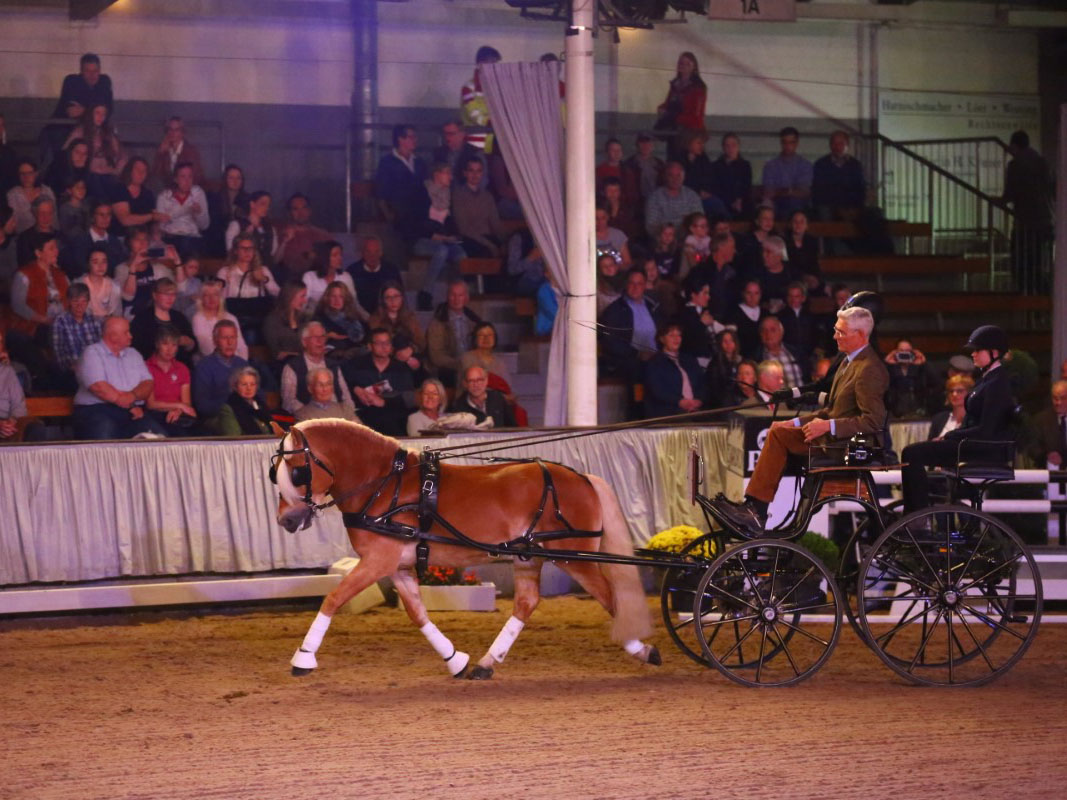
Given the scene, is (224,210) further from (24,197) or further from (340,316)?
(340,316)

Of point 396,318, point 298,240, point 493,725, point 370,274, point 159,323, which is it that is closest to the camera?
point 493,725

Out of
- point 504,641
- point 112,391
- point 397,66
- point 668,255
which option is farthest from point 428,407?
point 397,66

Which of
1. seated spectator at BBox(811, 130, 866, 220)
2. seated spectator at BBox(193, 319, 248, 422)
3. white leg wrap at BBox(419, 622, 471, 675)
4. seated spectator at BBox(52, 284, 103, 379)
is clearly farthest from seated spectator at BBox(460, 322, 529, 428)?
seated spectator at BBox(811, 130, 866, 220)

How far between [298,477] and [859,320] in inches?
121

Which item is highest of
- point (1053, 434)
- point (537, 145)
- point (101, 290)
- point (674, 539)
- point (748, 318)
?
point (537, 145)

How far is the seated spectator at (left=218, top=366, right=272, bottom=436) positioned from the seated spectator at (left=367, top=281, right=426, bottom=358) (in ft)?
5.99

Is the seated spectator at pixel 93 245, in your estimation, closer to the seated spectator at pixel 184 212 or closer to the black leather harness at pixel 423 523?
the seated spectator at pixel 184 212

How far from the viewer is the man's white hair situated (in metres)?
8.03

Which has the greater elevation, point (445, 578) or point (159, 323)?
point (159, 323)

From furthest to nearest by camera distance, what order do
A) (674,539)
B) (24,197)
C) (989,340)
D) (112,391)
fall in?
(24,197), (112,391), (674,539), (989,340)

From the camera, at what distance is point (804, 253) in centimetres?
1565

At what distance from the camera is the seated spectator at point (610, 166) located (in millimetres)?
15625

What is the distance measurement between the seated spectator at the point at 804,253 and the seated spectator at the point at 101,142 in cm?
672

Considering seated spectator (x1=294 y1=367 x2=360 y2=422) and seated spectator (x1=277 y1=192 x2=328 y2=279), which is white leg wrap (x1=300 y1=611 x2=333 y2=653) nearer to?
seated spectator (x1=294 y1=367 x2=360 y2=422)
